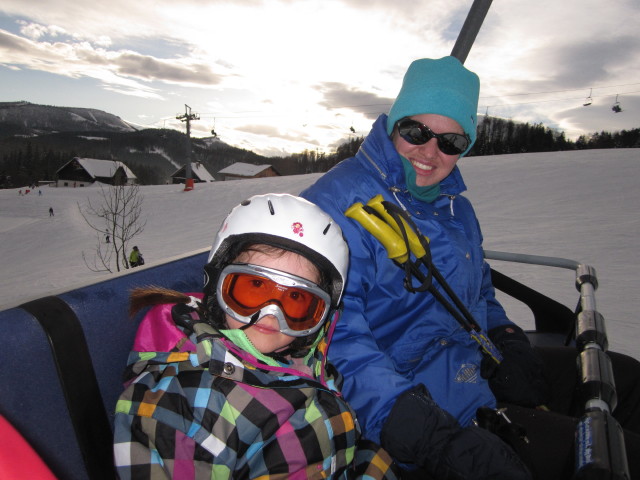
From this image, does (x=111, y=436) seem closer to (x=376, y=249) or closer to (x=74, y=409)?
(x=74, y=409)

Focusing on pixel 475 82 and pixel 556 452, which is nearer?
pixel 556 452

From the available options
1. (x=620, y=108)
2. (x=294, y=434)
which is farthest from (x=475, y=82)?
(x=620, y=108)

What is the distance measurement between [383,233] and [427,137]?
723 millimetres

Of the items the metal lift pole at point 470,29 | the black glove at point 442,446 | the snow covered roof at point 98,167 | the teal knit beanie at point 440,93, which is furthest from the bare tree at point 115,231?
the snow covered roof at point 98,167

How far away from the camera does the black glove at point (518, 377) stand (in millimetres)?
2305

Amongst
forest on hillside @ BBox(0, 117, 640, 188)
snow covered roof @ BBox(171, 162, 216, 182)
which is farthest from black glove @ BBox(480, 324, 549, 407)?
snow covered roof @ BBox(171, 162, 216, 182)

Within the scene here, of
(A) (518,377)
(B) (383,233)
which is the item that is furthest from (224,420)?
(A) (518,377)

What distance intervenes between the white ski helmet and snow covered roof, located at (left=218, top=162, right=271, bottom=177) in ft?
287

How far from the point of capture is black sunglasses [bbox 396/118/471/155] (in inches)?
91.7

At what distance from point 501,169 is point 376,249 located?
93.7 feet

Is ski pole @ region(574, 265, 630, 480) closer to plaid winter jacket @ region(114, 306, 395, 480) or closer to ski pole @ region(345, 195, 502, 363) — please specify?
ski pole @ region(345, 195, 502, 363)

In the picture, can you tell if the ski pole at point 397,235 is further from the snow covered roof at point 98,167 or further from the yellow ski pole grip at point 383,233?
the snow covered roof at point 98,167

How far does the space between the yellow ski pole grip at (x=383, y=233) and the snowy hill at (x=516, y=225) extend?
53.0 inches

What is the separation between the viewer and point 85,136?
178 meters
